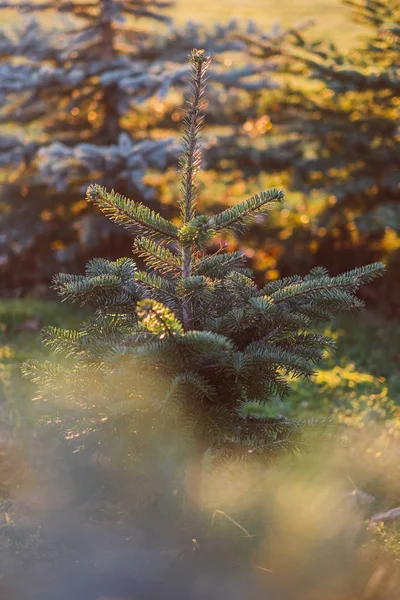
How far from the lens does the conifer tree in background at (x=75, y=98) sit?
26.1ft

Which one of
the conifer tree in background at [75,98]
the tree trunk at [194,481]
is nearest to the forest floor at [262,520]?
the tree trunk at [194,481]

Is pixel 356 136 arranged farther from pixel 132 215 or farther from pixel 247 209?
pixel 132 215

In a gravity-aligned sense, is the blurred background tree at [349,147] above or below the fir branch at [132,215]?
below

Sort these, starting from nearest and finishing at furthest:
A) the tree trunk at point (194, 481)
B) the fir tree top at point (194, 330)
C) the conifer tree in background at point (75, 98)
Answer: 1. the fir tree top at point (194, 330)
2. the tree trunk at point (194, 481)
3. the conifer tree in background at point (75, 98)

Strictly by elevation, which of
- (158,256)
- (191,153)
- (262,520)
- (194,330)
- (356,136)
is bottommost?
(262,520)

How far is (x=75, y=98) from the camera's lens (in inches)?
335

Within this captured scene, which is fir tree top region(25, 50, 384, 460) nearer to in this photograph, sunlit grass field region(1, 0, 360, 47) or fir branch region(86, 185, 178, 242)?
fir branch region(86, 185, 178, 242)

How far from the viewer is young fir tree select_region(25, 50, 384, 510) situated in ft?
11.9

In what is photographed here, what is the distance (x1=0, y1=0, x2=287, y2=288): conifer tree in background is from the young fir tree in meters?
3.89

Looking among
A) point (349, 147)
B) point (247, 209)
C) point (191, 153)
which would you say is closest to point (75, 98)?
point (349, 147)

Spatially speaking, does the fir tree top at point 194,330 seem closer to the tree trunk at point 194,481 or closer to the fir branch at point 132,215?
the fir branch at point 132,215

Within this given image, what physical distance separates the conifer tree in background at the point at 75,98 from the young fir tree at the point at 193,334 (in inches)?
153

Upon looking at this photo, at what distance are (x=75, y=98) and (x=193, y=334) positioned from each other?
5847mm

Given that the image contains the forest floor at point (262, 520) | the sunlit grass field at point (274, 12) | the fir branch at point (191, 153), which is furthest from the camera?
the sunlit grass field at point (274, 12)
